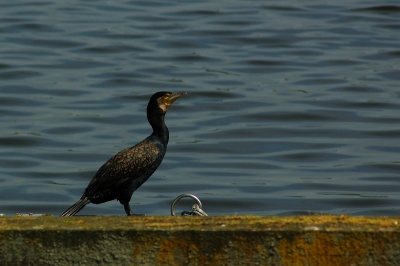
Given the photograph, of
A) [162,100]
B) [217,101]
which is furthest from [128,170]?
[217,101]

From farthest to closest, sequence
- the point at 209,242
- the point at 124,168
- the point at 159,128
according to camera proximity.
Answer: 1. the point at 159,128
2. the point at 124,168
3. the point at 209,242

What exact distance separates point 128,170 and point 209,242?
2.54 metres

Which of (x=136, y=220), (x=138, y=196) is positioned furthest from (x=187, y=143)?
(x=136, y=220)

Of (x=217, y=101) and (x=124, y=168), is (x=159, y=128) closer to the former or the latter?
(x=124, y=168)

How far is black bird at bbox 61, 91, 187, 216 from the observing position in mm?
6793

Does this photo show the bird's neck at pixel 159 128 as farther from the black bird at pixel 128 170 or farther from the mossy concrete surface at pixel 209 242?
the mossy concrete surface at pixel 209 242

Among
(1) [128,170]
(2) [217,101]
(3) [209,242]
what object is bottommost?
(2) [217,101]

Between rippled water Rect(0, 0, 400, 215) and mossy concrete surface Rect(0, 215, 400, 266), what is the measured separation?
5311 mm

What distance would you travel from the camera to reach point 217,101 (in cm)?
1547

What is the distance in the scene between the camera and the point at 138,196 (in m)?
11.0

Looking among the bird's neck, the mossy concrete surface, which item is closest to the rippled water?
the bird's neck

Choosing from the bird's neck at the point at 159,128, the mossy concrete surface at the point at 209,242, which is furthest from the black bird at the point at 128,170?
the mossy concrete surface at the point at 209,242

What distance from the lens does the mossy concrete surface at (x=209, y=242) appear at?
428cm

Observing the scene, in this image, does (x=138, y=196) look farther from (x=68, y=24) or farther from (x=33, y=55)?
(x=68, y=24)
